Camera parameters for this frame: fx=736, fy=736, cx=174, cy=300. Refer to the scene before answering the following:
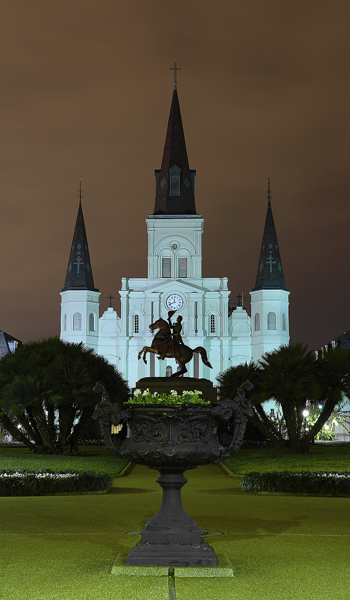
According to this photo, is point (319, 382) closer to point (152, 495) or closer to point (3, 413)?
point (3, 413)

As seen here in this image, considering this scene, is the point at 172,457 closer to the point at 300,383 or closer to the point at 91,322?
the point at 300,383

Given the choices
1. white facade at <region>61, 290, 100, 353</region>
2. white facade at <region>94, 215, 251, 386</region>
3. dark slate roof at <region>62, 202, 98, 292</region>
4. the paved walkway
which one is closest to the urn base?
the paved walkway

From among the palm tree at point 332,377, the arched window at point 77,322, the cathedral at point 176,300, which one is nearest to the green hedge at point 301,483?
the palm tree at point 332,377

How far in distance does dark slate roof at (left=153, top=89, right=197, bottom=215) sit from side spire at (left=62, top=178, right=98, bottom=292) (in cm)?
1079

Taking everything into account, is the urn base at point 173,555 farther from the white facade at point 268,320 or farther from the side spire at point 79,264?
the side spire at point 79,264

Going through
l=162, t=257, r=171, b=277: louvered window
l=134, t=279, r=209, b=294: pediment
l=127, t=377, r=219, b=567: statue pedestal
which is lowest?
l=127, t=377, r=219, b=567: statue pedestal

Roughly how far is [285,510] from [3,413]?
2407 cm

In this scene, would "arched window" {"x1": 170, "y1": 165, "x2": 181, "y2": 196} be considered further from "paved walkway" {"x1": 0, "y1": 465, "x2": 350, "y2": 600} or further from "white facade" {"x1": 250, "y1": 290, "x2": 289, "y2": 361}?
"paved walkway" {"x1": 0, "y1": 465, "x2": 350, "y2": 600}

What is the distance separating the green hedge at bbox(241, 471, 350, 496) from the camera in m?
19.0

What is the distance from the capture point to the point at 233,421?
9.99 metres

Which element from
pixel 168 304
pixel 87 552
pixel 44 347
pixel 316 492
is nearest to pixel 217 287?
pixel 168 304

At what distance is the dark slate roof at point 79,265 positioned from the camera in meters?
99.4

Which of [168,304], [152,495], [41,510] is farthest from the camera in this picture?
[168,304]

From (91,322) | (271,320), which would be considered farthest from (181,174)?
(91,322)
